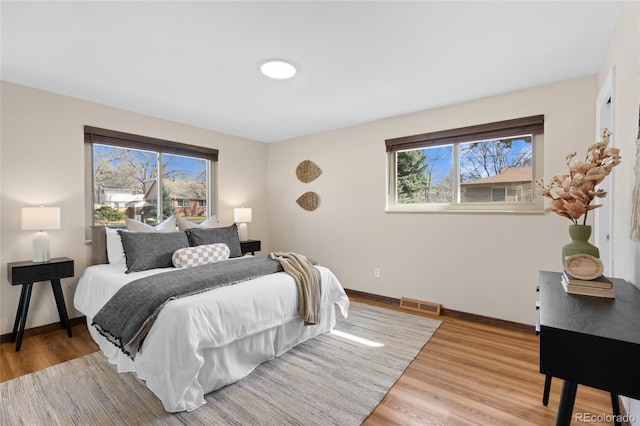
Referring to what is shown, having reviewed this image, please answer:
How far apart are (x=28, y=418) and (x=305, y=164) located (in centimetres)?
389

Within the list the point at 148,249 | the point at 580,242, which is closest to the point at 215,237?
the point at 148,249

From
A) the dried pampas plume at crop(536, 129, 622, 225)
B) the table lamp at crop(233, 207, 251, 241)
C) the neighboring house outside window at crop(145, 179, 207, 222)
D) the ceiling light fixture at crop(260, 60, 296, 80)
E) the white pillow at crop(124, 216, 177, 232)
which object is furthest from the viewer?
the table lamp at crop(233, 207, 251, 241)

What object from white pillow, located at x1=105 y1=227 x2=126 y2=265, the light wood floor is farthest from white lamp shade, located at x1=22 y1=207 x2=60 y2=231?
the light wood floor

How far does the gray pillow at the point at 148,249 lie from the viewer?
277cm

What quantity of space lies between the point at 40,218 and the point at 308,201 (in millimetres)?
3112

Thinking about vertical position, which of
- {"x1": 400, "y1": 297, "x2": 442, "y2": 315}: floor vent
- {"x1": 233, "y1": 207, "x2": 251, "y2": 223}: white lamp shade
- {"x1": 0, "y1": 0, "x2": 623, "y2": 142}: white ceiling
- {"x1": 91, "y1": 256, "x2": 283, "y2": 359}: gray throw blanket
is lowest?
{"x1": 400, "y1": 297, "x2": 442, "y2": 315}: floor vent

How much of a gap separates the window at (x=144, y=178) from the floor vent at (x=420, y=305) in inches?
122

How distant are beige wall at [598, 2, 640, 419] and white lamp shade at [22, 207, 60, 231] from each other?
4.26 metres

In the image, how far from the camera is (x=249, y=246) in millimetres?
4379

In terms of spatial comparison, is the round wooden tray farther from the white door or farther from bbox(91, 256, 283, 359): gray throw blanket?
bbox(91, 256, 283, 359): gray throw blanket

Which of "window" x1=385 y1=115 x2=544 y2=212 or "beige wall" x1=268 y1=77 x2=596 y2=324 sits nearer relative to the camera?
"beige wall" x1=268 y1=77 x2=596 y2=324

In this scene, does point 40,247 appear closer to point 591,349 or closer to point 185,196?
point 185,196

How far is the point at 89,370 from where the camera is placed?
222cm

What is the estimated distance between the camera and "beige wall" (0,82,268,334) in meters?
2.73
